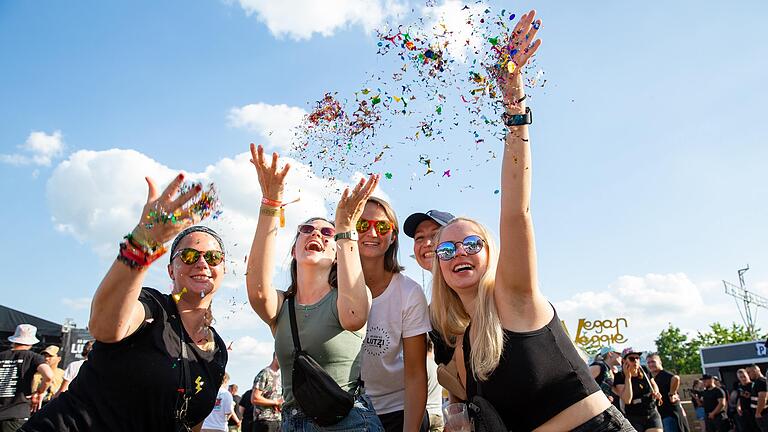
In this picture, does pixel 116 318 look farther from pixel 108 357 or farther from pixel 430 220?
pixel 430 220

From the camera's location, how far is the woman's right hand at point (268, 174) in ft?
10.9

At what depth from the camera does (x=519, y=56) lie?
269cm

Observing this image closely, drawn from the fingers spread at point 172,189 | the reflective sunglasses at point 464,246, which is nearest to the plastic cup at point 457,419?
the reflective sunglasses at point 464,246

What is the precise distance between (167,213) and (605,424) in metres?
2.17

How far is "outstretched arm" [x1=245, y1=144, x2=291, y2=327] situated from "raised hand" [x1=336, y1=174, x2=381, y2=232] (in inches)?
15.5

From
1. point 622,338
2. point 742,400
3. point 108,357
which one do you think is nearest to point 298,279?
point 108,357

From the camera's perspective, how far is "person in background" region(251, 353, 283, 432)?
341 inches

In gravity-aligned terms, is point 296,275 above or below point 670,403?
above

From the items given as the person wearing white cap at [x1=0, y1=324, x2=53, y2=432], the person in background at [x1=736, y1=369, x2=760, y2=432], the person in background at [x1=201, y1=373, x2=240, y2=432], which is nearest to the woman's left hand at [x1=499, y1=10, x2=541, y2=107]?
the person in background at [x1=201, y1=373, x2=240, y2=432]

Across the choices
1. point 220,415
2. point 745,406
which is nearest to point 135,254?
point 220,415

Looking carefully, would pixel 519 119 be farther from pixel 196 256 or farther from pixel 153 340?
pixel 153 340

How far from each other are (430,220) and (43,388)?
7.60 m

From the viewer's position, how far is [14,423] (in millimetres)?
8016

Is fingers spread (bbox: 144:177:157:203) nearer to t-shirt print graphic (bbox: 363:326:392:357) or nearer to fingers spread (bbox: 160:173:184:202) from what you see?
fingers spread (bbox: 160:173:184:202)
